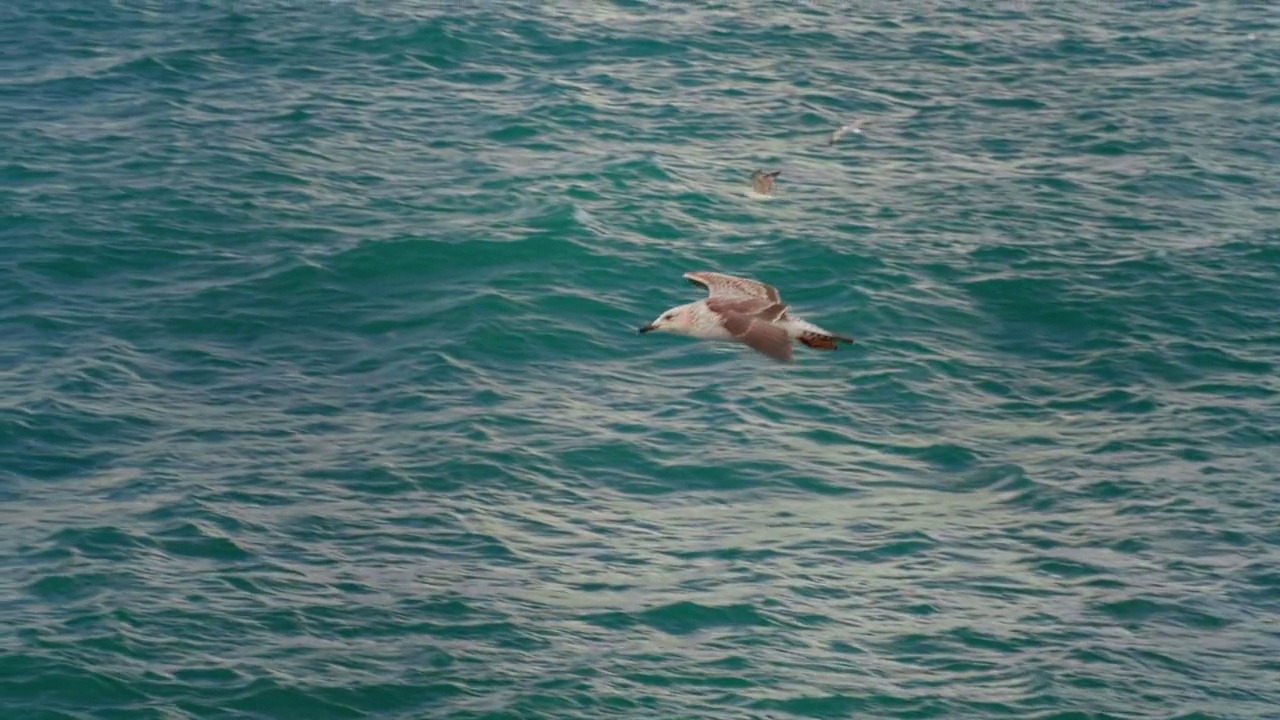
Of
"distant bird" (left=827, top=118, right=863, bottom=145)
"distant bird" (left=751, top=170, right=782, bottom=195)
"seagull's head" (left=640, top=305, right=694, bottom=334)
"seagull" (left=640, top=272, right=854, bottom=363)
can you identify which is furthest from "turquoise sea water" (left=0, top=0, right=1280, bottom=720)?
"seagull" (left=640, top=272, right=854, bottom=363)

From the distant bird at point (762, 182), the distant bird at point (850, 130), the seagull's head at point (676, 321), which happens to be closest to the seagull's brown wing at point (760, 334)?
the seagull's head at point (676, 321)

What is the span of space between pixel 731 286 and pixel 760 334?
104 inches

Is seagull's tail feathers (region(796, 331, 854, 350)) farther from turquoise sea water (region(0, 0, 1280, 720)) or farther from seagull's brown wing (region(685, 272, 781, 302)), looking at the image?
turquoise sea water (region(0, 0, 1280, 720))

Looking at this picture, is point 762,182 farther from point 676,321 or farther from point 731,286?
point 676,321

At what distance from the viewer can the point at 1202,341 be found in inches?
1494

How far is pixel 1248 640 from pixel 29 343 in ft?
68.8

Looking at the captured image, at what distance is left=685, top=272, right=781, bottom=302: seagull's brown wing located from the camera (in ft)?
88.8

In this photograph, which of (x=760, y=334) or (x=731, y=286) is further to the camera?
(x=731, y=286)

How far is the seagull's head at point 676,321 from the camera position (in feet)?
87.2

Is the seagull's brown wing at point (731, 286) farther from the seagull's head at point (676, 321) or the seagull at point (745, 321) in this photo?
the seagull's head at point (676, 321)

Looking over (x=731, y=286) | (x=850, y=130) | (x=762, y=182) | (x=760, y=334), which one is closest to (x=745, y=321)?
(x=760, y=334)

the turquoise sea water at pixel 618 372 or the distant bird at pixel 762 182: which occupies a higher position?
the distant bird at pixel 762 182

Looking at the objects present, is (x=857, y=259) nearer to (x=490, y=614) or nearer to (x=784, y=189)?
(x=784, y=189)

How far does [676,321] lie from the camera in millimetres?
26953
